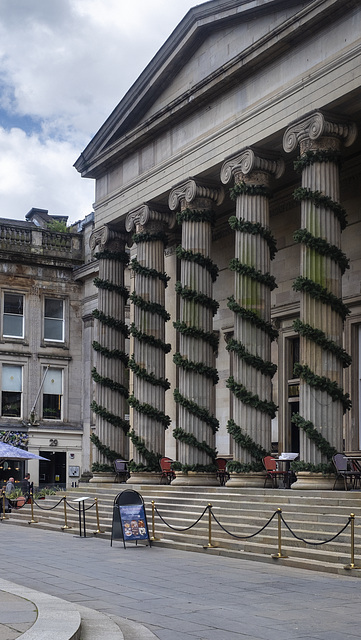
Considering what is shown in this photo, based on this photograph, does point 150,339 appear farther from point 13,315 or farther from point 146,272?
point 13,315

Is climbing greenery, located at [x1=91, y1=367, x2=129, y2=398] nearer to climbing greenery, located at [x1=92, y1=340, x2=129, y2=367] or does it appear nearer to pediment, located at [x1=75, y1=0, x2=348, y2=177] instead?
climbing greenery, located at [x1=92, y1=340, x2=129, y2=367]

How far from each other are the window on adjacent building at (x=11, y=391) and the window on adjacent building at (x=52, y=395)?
5.15 ft

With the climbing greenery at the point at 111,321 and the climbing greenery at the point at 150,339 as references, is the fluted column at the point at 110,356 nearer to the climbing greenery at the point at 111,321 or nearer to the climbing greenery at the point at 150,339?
the climbing greenery at the point at 111,321

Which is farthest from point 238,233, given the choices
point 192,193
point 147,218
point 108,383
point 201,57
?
Answer: point 108,383

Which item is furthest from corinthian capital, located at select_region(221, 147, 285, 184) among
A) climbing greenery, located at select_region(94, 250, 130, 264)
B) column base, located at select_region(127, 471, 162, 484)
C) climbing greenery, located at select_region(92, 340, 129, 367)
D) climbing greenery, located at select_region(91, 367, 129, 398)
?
column base, located at select_region(127, 471, 162, 484)

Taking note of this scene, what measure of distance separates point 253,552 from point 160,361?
11.7 metres

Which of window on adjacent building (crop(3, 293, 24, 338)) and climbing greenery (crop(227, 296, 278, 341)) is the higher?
window on adjacent building (crop(3, 293, 24, 338))

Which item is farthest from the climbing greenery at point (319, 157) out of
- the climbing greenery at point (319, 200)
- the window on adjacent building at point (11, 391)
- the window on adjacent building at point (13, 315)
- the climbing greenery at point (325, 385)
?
the window on adjacent building at point (11, 391)

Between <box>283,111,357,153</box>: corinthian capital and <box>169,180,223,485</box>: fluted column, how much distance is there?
216 inches

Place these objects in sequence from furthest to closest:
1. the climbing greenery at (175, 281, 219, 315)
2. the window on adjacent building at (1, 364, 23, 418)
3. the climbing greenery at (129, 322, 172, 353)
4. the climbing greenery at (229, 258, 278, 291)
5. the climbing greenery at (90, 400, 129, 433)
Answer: the window on adjacent building at (1, 364, 23, 418) < the climbing greenery at (90, 400, 129, 433) < the climbing greenery at (129, 322, 172, 353) < the climbing greenery at (175, 281, 219, 315) < the climbing greenery at (229, 258, 278, 291)

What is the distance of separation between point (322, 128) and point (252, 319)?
544 cm

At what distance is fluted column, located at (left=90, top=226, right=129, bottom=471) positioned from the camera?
32.4 metres

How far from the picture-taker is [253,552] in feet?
63.9

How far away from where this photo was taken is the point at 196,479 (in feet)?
87.7
